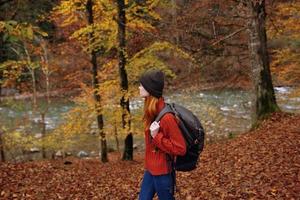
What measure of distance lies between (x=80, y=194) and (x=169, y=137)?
499 centimetres

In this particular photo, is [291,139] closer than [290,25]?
Yes

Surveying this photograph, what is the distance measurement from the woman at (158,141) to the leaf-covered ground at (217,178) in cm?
200

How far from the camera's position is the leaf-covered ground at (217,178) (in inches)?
307

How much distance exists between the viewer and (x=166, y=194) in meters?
4.84

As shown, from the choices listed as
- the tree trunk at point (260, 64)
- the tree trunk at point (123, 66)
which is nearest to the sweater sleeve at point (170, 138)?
the tree trunk at point (260, 64)

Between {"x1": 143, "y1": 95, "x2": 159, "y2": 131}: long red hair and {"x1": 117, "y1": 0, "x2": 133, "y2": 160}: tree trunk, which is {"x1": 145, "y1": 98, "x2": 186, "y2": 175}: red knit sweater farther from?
{"x1": 117, "y1": 0, "x2": 133, "y2": 160}: tree trunk

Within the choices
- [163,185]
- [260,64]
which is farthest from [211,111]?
[163,185]

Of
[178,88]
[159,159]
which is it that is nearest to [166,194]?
[159,159]

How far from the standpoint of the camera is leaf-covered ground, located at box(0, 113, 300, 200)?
7.79m

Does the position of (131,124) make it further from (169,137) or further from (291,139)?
(169,137)

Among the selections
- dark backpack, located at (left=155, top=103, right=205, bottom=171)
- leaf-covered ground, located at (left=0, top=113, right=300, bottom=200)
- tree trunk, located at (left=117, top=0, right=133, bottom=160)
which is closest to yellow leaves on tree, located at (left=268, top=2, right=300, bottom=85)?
tree trunk, located at (left=117, top=0, right=133, bottom=160)

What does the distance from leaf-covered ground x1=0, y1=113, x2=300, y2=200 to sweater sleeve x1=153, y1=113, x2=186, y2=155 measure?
97.0 inches

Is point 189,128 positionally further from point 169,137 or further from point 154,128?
point 154,128

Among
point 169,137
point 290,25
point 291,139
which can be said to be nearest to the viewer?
point 169,137
